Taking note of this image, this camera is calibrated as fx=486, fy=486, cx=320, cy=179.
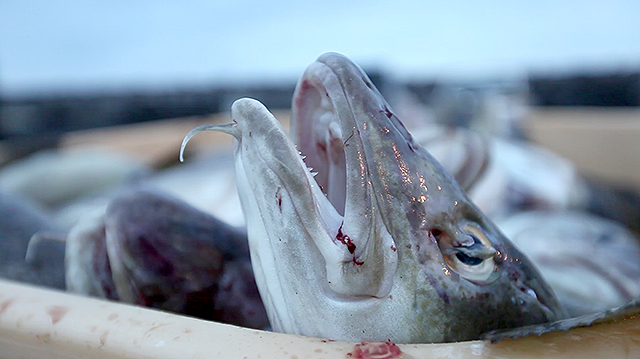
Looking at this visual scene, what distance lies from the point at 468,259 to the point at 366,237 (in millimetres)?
176

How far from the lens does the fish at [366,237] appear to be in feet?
2.01

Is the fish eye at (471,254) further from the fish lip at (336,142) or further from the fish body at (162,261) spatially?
the fish body at (162,261)

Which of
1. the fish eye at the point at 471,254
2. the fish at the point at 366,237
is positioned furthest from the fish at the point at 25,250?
the fish eye at the point at 471,254

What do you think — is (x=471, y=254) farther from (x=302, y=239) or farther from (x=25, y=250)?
(x=25, y=250)

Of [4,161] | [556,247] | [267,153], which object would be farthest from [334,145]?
[4,161]

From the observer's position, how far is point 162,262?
2.79 feet

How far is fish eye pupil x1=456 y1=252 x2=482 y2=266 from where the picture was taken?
677 mm

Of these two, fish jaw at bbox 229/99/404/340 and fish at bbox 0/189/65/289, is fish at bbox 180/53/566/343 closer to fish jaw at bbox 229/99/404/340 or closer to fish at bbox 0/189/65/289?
fish jaw at bbox 229/99/404/340

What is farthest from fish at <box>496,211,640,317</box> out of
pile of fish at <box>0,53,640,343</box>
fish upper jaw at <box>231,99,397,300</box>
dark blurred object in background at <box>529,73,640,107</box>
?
dark blurred object in background at <box>529,73,640,107</box>

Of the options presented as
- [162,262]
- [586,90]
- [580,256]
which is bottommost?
[580,256]

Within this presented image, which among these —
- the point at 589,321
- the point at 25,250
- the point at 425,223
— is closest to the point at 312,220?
the point at 425,223

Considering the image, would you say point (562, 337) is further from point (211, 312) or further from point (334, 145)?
point (211, 312)

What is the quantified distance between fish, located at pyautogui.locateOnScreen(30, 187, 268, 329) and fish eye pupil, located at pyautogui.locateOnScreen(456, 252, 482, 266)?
1.30 ft

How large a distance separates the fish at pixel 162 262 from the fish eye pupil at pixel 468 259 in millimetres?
395
